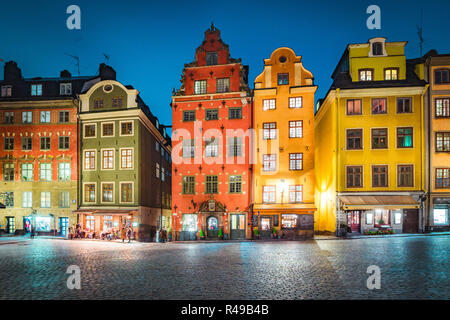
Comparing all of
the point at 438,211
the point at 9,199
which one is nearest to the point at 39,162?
the point at 9,199

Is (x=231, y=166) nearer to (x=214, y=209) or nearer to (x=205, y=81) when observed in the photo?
(x=214, y=209)

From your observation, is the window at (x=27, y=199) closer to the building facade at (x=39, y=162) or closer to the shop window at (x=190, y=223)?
the building facade at (x=39, y=162)

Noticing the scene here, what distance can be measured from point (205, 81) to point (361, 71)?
1607 cm

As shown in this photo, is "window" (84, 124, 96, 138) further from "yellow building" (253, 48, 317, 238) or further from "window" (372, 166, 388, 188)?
"window" (372, 166, 388, 188)

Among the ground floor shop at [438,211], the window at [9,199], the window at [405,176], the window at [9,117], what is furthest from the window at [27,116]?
the ground floor shop at [438,211]

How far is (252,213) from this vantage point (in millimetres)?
32281

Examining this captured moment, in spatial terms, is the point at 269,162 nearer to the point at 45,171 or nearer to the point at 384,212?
the point at 384,212

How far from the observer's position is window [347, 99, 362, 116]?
102 feet

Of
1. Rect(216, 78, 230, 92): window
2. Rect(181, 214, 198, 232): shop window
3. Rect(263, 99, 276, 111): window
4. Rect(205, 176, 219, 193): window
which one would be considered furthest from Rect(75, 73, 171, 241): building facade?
Rect(263, 99, 276, 111): window

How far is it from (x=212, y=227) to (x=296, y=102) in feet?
51.0

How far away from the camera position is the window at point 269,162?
32.7 metres

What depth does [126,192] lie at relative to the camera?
1369 inches

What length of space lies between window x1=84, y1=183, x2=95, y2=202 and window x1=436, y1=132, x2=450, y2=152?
35.5 metres
